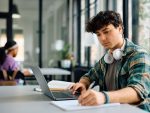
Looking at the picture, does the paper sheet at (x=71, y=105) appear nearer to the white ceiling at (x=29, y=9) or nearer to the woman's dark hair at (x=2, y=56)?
the woman's dark hair at (x=2, y=56)

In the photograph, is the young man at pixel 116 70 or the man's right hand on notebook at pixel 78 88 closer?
Result: the young man at pixel 116 70

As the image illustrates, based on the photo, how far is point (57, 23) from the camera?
28.8 ft

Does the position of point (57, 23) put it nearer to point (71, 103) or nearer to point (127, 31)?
point (127, 31)

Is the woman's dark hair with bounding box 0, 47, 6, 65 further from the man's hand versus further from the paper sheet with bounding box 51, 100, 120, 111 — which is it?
the man's hand

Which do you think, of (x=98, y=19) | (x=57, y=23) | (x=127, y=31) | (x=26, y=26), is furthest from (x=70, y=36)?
(x=98, y=19)

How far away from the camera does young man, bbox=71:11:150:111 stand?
1454mm

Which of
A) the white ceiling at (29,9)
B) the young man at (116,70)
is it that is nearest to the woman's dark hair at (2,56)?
the young man at (116,70)

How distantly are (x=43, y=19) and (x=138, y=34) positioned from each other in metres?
4.63

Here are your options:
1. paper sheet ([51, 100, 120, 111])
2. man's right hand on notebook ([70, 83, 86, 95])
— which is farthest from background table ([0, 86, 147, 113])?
man's right hand on notebook ([70, 83, 86, 95])

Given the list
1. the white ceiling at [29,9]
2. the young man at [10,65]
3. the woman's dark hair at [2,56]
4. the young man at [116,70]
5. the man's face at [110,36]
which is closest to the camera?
the young man at [116,70]

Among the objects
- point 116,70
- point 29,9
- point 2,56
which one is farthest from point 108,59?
point 29,9

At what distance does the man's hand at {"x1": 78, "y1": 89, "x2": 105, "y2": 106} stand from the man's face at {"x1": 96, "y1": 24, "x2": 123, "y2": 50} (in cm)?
53

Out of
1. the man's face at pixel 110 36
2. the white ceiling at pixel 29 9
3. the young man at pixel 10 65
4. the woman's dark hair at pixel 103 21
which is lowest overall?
the young man at pixel 10 65

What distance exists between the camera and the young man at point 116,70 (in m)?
1.45
